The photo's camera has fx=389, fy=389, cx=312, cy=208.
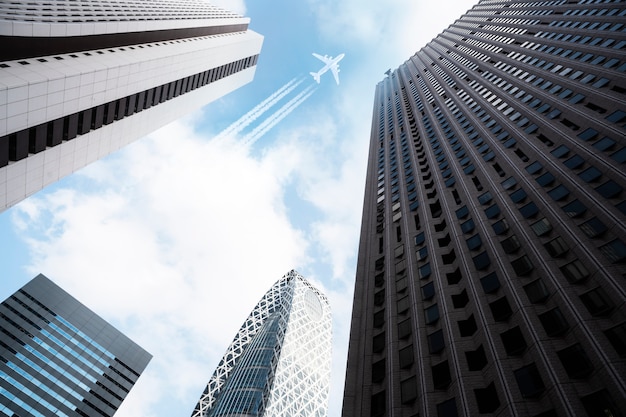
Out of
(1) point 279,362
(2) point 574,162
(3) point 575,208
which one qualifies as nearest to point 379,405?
(3) point 575,208

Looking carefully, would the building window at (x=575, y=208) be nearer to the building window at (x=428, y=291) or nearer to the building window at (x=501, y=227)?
the building window at (x=501, y=227)

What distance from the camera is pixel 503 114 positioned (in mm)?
50719

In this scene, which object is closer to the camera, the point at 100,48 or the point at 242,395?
the point at 100,48

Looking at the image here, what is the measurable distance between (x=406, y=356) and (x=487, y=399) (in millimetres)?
7921

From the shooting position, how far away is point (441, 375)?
26.0 m

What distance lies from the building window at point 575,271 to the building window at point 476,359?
277 inches

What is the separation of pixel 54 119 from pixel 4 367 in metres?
64.5

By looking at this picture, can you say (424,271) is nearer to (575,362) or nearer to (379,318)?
(379,318)

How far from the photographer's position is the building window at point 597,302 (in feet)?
68.9

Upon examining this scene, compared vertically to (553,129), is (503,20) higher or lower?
higher

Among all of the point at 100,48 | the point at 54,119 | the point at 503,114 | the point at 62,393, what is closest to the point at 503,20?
the point at 503,114

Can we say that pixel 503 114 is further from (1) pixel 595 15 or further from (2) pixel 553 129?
(1) pixel 595 15

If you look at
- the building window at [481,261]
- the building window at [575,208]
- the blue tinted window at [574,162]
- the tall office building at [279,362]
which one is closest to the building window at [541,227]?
the building window at [575,208]

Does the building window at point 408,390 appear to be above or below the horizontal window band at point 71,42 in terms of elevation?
below
